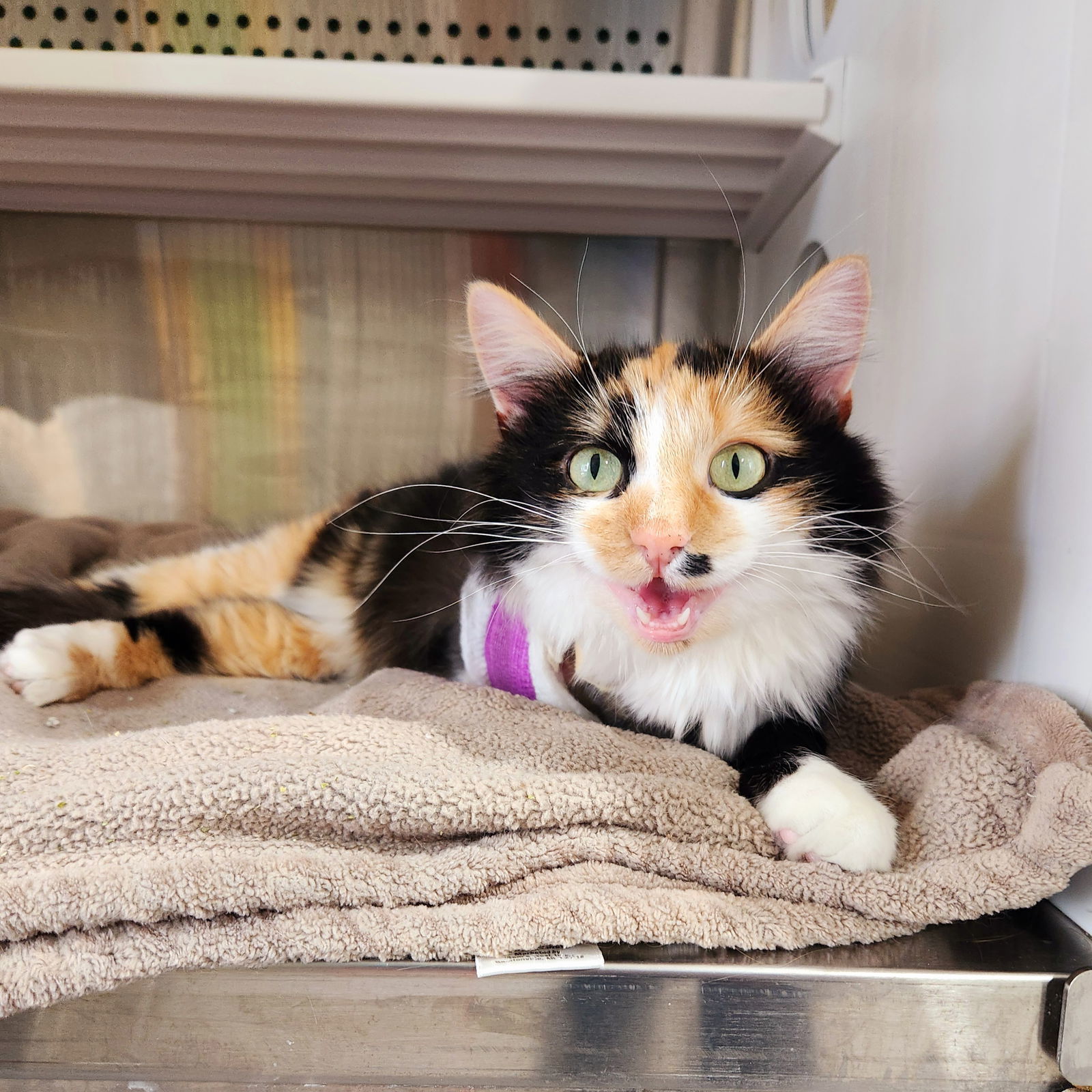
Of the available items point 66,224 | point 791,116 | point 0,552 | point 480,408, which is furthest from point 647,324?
point 0,552

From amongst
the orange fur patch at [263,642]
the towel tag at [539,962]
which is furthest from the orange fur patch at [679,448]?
the orange fur patch at [263,642]

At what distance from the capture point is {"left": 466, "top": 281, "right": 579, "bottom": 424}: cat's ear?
887 mm

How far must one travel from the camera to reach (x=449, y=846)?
2.17 feet

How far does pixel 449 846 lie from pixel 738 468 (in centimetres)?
46

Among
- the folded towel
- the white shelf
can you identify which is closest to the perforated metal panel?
the white shelf

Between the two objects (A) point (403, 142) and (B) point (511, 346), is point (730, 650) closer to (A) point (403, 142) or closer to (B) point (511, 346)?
(B) point (511, 346)

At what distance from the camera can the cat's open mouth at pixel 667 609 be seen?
2.49 ft

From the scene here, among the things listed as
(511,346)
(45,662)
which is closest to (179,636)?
(45,662)

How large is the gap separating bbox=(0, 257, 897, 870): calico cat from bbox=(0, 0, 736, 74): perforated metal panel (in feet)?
2.27

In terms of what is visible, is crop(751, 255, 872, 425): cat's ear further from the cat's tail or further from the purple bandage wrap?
the cat's tail

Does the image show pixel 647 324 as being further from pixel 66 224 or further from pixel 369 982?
pixel 369 982

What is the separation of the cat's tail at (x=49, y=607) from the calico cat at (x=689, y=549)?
11 cm

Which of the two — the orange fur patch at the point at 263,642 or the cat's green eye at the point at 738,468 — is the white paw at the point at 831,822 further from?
the orange fur patch at the point at 263,642

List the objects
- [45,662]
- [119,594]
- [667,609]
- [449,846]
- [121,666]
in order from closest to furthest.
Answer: [449,846], [667,609], [45,662], [121,666], [119,594]
